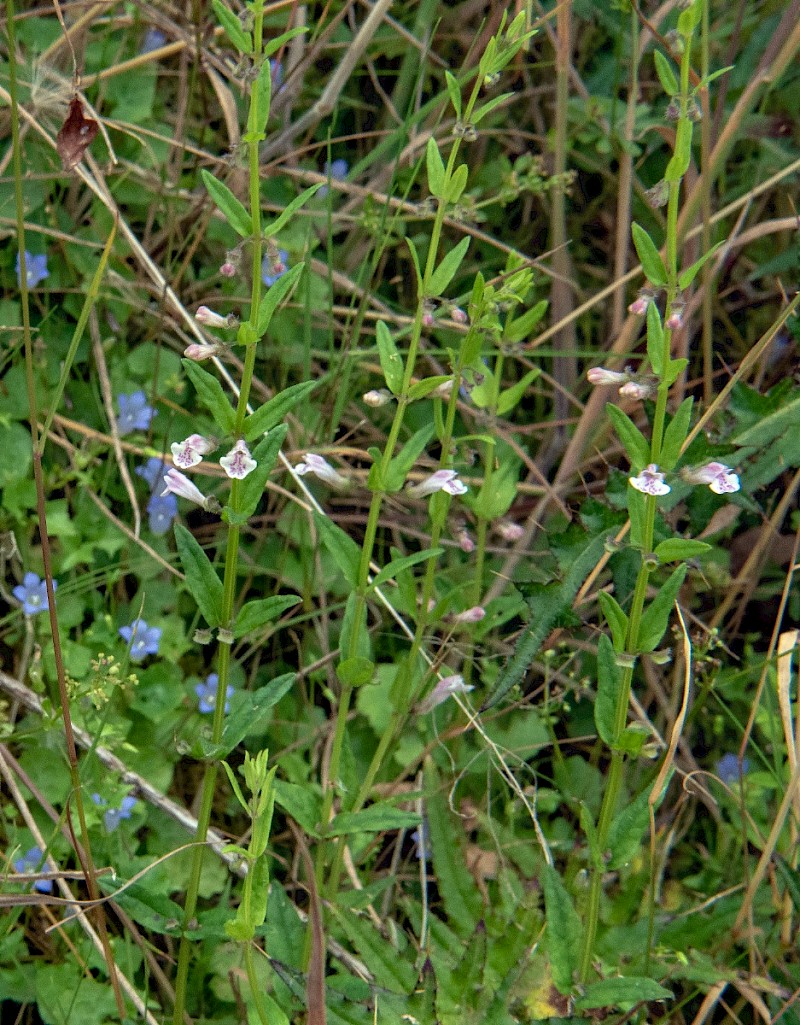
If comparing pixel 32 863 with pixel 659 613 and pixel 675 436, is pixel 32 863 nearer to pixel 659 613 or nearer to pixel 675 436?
pixel 659 613

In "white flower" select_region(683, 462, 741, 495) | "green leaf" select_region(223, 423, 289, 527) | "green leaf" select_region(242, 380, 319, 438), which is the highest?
"green leaf" select_region(242, 380, 319, 438)

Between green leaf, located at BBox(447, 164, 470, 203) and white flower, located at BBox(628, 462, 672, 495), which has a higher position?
green leaf, located at BBox(447, 164, 470, 203)

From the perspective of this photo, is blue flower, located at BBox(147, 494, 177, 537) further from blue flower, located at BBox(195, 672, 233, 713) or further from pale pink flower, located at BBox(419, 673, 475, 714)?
pale pink flower, located at BBox(419, 673, 475, 714)

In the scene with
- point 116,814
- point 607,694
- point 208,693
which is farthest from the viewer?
point 208,693

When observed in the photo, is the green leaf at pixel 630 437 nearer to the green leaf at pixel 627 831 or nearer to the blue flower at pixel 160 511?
the green leaf at pixel 627 831

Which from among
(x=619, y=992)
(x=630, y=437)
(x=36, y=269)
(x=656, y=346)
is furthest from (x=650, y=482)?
(x=36, y=269)

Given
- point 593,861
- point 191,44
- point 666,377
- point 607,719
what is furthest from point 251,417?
point 191,44

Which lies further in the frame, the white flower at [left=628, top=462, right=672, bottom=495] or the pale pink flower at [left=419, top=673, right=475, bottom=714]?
the pale pink flower at [left=419, top=673, right=475, bottom=714]

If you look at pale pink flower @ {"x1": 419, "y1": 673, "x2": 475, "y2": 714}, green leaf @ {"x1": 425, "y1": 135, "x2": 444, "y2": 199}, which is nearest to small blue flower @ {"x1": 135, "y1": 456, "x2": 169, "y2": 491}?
pale pink flower @ {"x1": 419, "y1": 673, "x2": 475, "y2": 714}
